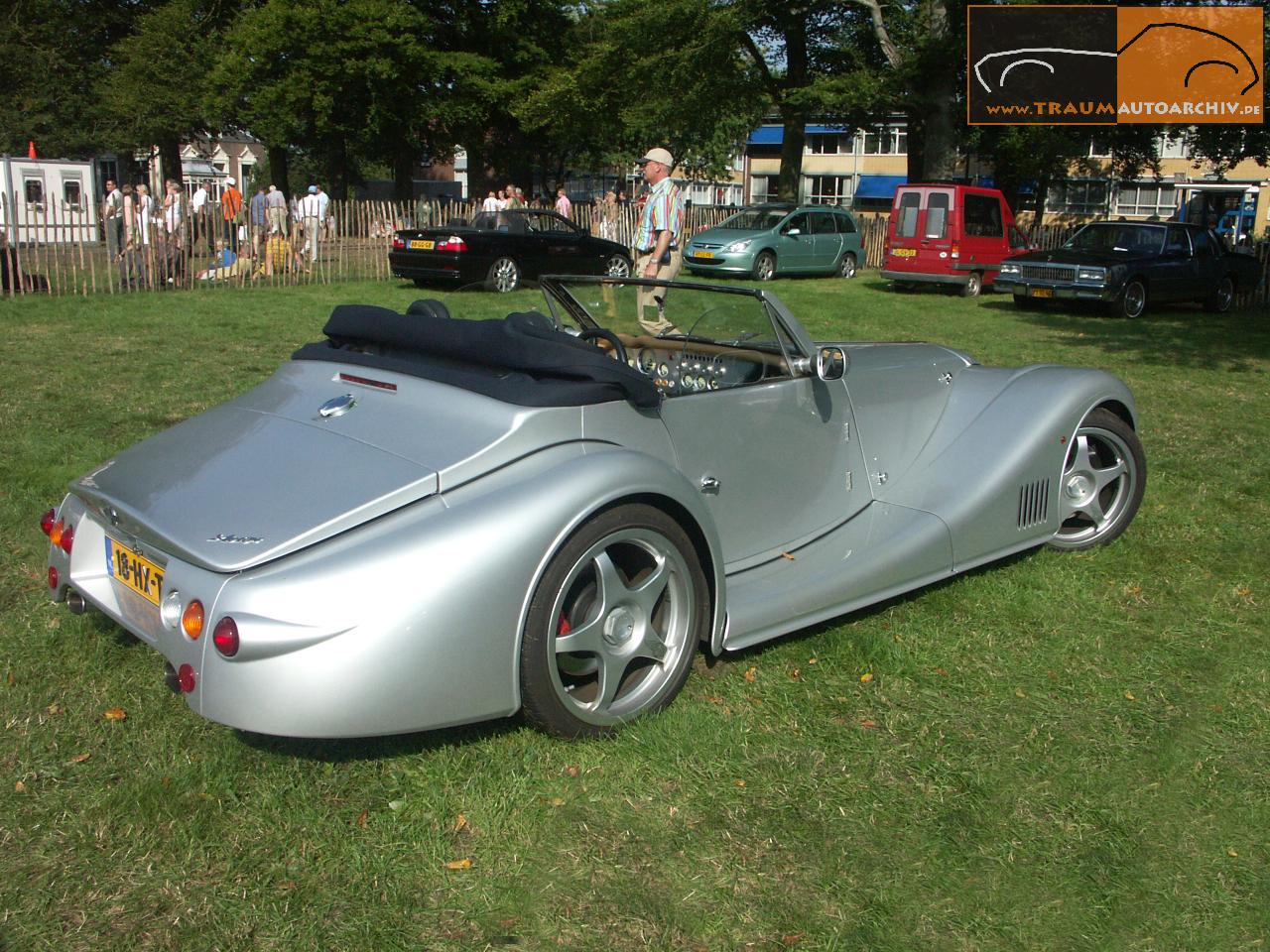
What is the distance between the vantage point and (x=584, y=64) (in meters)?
34.3

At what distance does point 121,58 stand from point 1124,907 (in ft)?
154

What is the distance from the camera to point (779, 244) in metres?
21.5

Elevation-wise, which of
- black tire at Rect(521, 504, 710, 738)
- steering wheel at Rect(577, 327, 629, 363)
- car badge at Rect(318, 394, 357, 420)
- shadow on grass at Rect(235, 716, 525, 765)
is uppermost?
steering wheel at Rect(577, 327, 629, 363)

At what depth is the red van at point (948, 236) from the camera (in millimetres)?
19062

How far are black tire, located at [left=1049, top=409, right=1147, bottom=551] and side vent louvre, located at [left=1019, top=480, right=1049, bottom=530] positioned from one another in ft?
0.71

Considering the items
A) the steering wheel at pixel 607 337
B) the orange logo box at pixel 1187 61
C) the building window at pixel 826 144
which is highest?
the building window at pixel 826 144

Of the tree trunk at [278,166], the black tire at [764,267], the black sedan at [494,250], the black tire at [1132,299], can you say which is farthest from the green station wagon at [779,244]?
the tree trunk at [278,166]

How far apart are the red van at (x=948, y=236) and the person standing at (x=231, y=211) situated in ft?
37.3

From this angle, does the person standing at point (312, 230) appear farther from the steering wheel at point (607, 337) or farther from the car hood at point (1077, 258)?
the steering wheel at point (607, 337)

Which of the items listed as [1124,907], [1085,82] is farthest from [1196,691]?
[1085,82]

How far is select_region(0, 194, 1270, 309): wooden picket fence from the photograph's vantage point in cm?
1518

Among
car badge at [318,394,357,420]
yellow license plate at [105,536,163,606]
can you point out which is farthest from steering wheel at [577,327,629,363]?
yellow license plate at [105,536,163,606]

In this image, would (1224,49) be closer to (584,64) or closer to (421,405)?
(584,64)

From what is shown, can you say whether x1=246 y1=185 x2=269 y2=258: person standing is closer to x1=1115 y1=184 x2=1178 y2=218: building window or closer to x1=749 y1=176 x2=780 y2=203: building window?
x1=1115 y1=184 x2=1178 y2=218: building window
